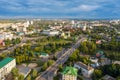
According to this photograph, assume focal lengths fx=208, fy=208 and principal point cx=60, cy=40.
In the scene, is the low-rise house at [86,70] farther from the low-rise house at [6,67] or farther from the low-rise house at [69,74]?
the low-rise house at [6,67]

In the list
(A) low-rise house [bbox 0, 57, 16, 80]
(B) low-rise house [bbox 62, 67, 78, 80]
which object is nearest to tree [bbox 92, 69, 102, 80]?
A: (B) low-rise house [bbox 62, 67, 78, 80]

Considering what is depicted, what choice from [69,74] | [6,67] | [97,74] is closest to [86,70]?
[97,74]

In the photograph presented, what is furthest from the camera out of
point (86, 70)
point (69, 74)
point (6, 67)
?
point (6, 67)

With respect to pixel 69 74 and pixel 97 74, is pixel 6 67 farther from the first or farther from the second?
pixel 97 74

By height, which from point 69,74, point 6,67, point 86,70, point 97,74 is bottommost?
point 97,74

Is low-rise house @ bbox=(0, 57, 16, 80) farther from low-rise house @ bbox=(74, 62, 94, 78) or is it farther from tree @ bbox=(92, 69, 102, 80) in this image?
tree @ bbox=(92, 69, 102, 80)

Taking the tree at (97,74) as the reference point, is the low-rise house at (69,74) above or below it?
above

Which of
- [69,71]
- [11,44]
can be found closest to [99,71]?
[69,71]

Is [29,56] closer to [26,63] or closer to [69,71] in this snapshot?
[26,63]

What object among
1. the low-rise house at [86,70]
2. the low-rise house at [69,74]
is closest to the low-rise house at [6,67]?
the low-rise house at [69,74]

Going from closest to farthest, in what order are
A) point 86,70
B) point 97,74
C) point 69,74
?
point 69,74, point 97,74, point 86,70

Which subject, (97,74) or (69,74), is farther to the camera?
(97,74)
